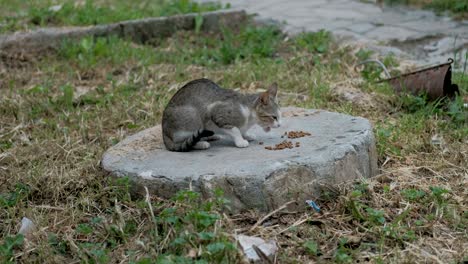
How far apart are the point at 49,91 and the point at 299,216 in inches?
142

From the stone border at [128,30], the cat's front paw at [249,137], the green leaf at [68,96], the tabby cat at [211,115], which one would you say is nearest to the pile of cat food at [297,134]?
the tabby cat at [211,115]

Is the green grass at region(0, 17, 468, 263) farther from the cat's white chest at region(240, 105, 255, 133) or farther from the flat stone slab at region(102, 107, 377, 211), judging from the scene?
the cat's white chest at region(240, 105, 255, 133)

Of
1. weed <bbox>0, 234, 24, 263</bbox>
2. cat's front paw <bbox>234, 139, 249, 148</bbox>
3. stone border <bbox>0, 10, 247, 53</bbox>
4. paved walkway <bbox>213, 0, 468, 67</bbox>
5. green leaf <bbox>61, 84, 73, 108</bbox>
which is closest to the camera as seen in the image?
weed <bbox>0, 234, 24, 263</bbox>

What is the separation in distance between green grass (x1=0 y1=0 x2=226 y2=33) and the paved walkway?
3.36ft

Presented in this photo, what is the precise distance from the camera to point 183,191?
13.3 feet

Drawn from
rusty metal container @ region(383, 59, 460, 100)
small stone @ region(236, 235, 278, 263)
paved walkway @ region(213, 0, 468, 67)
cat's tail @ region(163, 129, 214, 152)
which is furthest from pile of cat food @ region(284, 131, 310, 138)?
paved walkway @ region(213, 0, 468, 67)

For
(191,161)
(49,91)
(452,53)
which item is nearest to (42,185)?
(191,161)

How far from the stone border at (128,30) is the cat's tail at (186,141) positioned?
391 centimetres

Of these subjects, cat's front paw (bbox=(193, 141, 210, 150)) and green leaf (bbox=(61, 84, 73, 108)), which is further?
green leaf (bbox=(61, 84, 73, 108))

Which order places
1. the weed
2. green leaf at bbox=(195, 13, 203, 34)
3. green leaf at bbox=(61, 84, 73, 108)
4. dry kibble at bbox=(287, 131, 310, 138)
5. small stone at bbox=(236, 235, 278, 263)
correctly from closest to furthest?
small stone at bbox=(236, 235, 278, 263) → the weed → dry kibble at bbox=(287, 131, 310, 138) → green leaf at bbox=(61, 84, 73, 108) → green leaf at bbox=(195, 13, 203, 34)

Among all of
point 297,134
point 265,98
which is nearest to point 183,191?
point 265,98

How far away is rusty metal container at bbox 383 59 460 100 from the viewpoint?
6.09m

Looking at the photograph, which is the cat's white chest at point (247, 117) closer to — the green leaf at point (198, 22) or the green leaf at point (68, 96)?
the green leaf at point (68, 96)

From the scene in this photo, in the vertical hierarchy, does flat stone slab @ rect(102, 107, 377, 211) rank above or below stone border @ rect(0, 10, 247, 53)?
below
